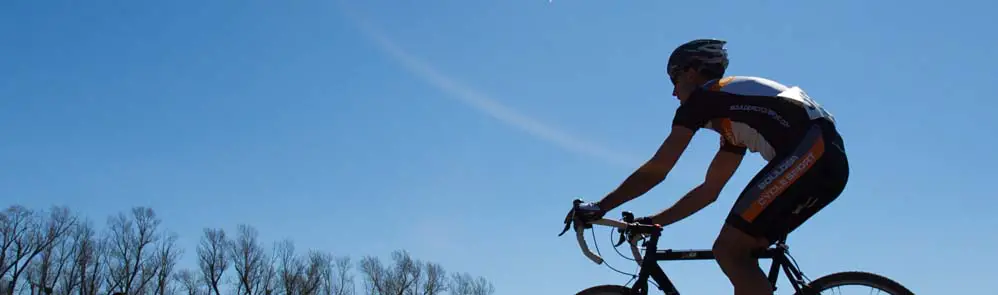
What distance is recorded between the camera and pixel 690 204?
4641mm

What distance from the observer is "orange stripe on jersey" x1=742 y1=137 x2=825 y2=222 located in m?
3.79

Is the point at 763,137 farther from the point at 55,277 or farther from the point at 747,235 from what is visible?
the point at 55,277

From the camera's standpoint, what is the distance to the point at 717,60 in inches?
174

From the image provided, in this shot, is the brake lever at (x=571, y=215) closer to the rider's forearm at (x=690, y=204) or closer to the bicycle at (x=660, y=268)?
the bicycle at (x=660, y=268)

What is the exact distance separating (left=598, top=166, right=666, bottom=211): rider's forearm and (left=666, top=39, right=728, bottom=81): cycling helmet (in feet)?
2.30

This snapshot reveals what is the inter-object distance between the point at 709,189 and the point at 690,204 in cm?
14

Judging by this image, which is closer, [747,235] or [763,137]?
[747,235]

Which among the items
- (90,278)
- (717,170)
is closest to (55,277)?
(90,278)

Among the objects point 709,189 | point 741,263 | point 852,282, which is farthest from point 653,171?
point 852,282

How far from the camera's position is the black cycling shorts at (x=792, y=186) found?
3.80 m

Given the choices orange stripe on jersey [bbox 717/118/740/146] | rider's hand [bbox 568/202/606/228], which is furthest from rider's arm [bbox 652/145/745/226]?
rider's hand [bbox 568/202/606/228]

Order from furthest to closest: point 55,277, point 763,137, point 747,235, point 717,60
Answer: point 55,277, point 717,60, point 763,137, point 747,235

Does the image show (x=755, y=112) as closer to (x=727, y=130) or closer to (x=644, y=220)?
(x=727, y=130)

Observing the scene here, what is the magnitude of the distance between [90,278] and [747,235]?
7220cm
